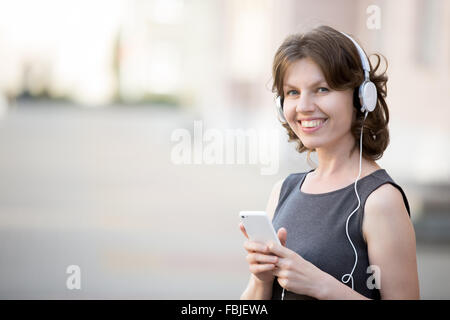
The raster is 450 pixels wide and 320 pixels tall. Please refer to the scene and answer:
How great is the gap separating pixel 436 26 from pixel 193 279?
290 inches

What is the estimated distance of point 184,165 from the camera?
1908 cm

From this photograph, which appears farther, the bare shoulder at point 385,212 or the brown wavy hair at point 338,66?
the brown wavy hair at point 338,66

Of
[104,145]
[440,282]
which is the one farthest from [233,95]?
[440,282]

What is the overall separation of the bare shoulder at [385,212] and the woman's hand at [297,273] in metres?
0.18

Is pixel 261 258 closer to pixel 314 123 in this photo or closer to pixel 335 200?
pixel 335 200

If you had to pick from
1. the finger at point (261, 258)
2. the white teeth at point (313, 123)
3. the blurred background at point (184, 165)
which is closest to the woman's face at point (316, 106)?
the white teeth at point (313, 123)

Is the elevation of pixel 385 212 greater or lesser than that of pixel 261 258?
greater

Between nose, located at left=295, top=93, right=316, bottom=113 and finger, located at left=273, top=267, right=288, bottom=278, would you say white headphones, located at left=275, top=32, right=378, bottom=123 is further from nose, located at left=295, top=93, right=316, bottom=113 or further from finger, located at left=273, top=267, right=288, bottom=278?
finger, located at left=273, top=267, right=288, bottom=278

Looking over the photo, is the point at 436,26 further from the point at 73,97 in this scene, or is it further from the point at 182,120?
the point at 73,97

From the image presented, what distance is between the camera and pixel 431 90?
11.3 metres

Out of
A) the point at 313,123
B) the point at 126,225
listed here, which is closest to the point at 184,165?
the point at 126,225

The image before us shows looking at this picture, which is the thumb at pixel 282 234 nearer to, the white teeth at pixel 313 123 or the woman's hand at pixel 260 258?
the woman's hand at pixel 260 258

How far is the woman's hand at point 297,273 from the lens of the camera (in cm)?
162

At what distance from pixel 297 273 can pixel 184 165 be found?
690 inches
